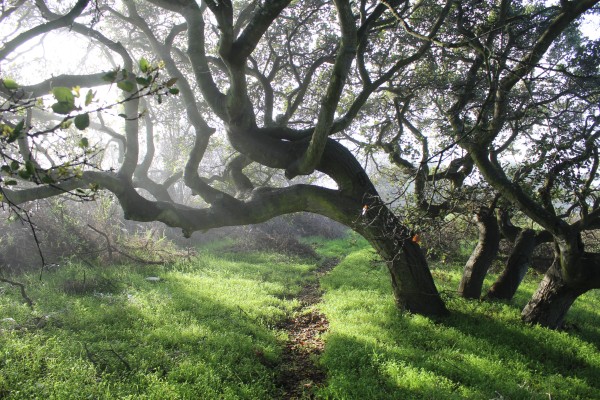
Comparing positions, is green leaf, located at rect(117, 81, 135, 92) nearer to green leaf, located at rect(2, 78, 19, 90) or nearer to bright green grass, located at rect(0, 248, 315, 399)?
green leaf, located at rect(2, 78, 19, 90)

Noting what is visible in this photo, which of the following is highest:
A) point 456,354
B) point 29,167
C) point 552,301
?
point 552,301

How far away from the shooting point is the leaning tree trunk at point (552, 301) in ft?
25.4

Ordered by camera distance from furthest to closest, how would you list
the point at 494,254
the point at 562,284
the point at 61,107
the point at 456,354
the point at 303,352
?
the point at 494,254, the point at 562,284, the point at 303,352, the point at 456,354, the point at 61,107

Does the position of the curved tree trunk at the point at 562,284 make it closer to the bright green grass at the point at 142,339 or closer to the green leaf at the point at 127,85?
the bright green grass at the point at 142,339

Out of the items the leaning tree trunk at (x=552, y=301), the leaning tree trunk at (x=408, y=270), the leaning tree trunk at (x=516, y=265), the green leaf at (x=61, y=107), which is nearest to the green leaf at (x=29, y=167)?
the green leaf at (x=61, y=107)

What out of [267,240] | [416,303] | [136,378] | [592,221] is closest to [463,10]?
[592,221]

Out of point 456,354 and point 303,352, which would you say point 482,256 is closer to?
point 456,354

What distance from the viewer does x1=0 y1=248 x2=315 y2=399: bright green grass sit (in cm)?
506

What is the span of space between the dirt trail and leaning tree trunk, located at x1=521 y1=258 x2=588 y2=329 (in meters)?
4.54

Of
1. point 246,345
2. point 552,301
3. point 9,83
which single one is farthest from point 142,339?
point 552,301

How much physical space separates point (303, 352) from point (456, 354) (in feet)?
9.00

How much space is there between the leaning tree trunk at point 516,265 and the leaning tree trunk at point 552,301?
64.9 inches

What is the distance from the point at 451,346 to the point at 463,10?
703 cm

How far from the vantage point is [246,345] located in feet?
21.4
